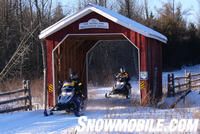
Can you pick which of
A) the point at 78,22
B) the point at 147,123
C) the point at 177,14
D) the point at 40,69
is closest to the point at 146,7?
the point at 177,14

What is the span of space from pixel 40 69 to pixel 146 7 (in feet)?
70.0

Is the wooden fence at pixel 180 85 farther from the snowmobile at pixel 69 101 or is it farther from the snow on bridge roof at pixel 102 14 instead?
the snowmobile at pixel 69 101

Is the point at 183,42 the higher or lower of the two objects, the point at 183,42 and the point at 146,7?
the lower

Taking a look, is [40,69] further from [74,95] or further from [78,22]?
[74,95]

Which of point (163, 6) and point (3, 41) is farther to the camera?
point (163, 6)

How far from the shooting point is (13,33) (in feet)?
89.9

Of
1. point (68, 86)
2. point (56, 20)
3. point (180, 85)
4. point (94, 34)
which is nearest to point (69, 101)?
point (68, 86)

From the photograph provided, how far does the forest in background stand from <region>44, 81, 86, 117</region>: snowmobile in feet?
42.8

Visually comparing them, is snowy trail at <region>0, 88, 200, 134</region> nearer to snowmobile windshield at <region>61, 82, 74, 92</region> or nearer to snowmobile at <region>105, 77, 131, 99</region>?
snowmobile windshield at <region>61, 82, 74, 92</region>

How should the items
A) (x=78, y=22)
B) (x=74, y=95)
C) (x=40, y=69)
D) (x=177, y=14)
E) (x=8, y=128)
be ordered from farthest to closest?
(x=177, y=14)
(x=40, y=69)
(x=78, y=22)
(x=74, y=95)
(x=8, y=128)

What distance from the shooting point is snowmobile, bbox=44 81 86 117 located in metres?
10.9

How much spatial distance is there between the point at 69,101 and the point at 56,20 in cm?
2028

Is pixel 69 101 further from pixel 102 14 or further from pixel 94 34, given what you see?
pixel 102 14

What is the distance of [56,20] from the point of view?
3027 centimetres
